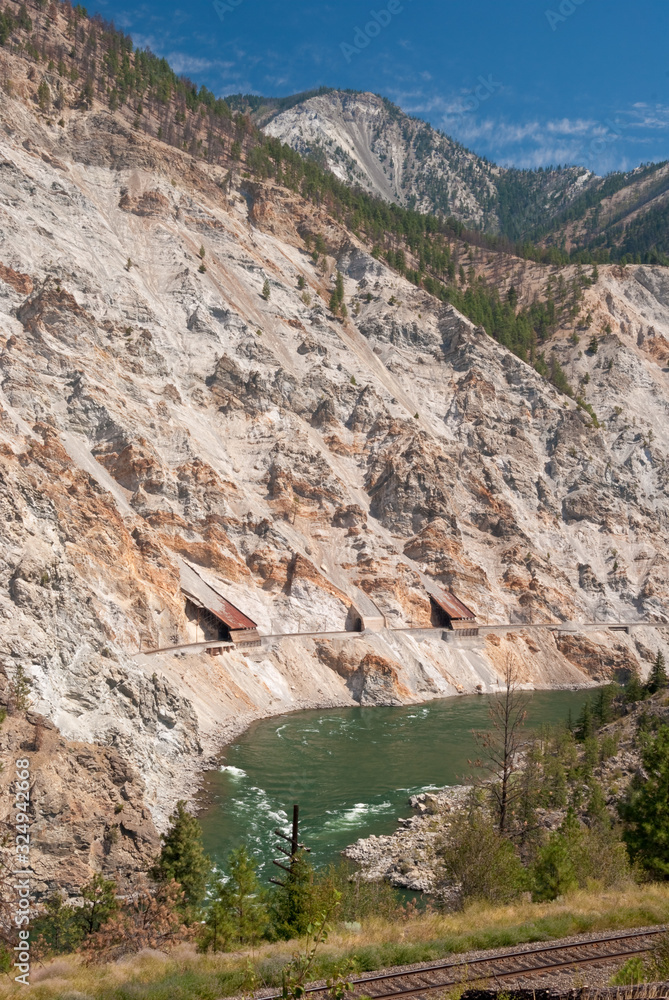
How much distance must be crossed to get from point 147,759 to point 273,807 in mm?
7002

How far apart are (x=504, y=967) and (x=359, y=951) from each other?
292 cm

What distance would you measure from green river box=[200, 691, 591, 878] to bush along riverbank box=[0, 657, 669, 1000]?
3104 millimetres

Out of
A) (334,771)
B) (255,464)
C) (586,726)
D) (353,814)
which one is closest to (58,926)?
(353,814)

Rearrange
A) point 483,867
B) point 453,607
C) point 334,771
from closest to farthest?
point 483,867
point 334,771
point 453,607

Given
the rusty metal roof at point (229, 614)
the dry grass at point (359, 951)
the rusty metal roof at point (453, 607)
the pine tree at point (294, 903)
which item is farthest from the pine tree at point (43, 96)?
the dry grass at point (359, 951)

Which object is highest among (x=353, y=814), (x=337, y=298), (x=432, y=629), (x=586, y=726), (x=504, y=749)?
(x=337, y=298)

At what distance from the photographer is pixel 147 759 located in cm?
3400

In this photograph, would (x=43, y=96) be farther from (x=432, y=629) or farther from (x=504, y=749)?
(x=504, y=749)

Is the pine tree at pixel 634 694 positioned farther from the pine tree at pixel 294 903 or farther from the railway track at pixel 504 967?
the pine tree at pixel 294 903

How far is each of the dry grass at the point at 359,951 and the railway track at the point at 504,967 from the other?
19.5 inches

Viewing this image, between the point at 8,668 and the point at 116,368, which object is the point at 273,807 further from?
the point at 116,368

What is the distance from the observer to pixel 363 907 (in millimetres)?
20047

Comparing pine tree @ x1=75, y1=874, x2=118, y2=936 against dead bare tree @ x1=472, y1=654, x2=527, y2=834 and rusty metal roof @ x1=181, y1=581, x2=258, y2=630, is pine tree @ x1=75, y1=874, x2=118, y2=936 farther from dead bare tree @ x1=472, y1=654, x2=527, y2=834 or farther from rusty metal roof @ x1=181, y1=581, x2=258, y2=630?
rusty metal roof @ x1=181, y1=581, x2=258, y2=630

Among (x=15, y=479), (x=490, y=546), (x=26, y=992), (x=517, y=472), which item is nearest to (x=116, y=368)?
(x=15, y=479)
